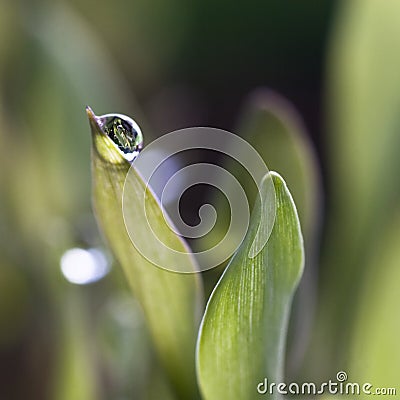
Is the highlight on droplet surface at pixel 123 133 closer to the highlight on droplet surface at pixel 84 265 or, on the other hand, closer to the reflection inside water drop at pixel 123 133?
the reflection inside water drop at pixel 123 133

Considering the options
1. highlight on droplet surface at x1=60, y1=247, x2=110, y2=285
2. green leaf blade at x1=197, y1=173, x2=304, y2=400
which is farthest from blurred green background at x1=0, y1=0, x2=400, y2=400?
green leaf blade at x1=197, y1=173, x2=304, y2=400

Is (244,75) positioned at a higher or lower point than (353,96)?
higher

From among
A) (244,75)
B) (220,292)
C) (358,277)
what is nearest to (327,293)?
(358,277)

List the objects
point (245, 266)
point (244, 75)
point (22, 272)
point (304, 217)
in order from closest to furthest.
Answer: point (245, 266) < point (304, 217) < point (22, 272) < point (244, 75)

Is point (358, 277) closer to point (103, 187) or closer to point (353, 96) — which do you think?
point (353, 96)
